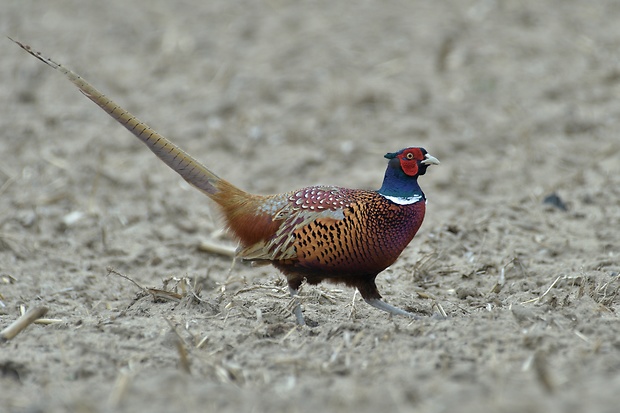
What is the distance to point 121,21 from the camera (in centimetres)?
1156

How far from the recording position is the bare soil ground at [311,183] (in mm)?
3576

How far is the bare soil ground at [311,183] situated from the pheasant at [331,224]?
9.8 inches

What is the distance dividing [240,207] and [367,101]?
4.43 m

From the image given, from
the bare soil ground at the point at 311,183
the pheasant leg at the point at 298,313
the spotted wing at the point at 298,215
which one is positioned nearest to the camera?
the bare soil ground at the point at 311,183

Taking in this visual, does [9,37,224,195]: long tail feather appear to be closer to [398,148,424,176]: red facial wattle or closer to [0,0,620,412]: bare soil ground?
[0,0,620,412]: bare soil ground

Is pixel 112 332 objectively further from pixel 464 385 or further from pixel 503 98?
pixel 503 98

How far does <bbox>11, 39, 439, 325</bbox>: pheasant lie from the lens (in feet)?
15.0

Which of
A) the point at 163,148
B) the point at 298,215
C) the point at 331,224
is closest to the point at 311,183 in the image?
the point at 163,148

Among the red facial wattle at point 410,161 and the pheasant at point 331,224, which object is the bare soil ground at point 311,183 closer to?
the pheasant at point 331,224

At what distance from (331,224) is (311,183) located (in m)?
3.23

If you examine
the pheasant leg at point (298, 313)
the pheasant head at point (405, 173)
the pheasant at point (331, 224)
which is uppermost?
the pheasant head at point (405, 173)

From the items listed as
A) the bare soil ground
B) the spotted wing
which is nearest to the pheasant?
the spotted wing

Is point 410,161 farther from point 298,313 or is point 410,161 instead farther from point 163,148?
point 163,148

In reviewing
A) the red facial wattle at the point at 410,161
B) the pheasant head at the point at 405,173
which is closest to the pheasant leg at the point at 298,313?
the pheasant head at the point at 405,173
